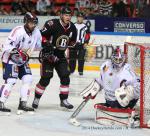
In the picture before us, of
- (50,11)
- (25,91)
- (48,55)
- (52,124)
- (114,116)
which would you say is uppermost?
(50,11)

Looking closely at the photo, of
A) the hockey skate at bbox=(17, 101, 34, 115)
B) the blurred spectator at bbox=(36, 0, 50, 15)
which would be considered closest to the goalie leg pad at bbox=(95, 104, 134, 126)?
the hockey skate at bbox=(17, 101, 34, 115)

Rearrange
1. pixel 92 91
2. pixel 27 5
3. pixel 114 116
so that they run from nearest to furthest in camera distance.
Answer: pixel 114 116
pixel 92 91
pixel 27 5

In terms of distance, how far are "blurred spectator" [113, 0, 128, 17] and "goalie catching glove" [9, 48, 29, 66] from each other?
646 centimetres

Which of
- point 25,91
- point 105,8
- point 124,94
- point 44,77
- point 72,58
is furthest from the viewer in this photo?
point 105,8

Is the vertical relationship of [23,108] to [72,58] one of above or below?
below

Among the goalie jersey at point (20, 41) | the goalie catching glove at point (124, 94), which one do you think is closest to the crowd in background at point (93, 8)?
the goalie jersey at point (20, 41)

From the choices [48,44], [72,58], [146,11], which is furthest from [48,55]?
[146,11]

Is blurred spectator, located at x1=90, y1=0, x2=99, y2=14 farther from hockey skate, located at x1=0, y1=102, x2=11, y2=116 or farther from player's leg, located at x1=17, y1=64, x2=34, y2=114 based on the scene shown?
hockey skate, located at x1=0, y1=102, x2=11, y2=116

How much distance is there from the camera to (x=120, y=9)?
12.5m

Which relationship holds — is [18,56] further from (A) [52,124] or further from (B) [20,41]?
(A) [52,124]

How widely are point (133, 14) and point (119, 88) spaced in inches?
289

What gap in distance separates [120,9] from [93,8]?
33.4 inches

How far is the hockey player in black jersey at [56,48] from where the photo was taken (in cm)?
640

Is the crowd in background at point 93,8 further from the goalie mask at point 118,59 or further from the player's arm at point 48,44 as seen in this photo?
the goalie mask at point 118,59
